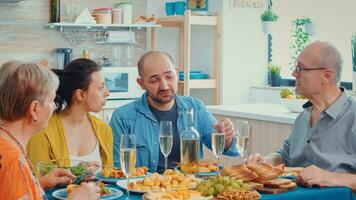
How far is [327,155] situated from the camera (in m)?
3.05

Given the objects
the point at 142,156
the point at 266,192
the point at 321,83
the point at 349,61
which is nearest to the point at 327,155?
the point at 321,83

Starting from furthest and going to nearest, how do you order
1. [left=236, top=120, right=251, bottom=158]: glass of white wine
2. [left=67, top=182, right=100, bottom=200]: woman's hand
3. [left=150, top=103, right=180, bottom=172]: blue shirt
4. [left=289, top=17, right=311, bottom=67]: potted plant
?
[left=289, top=17, right=311, bottom=67]: potted plant < [left=150, top=103, right=180, bottom=172]: blue shirt < [left=236, top=120, right=251, bottom=158]: glass of white wine < [left=67, top=182, right=100, bottom=200]: woman's hand

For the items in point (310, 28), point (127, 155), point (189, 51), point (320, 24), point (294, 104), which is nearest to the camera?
point (127, 155)

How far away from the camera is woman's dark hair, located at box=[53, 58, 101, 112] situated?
3.18 m

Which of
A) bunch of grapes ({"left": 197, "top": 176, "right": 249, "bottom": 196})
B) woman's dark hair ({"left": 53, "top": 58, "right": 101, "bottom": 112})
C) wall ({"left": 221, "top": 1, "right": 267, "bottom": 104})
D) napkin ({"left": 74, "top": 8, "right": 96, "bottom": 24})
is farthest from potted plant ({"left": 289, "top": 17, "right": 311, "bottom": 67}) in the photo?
bunch of grapes ({"left": 197, "top": 176, "right": 249, "bottom": 196})

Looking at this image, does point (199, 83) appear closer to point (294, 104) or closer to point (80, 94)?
point (294, 104)

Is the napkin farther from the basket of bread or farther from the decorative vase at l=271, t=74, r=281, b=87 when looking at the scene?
the basket of bread

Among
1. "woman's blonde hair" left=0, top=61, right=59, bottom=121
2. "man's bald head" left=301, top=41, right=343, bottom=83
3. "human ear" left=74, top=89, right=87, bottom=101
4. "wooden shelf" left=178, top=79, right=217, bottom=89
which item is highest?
"man's bald head" left=301, top=41, right=343, bottom=83

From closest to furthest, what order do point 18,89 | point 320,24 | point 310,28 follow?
point 18,89, point 310,28, point 320,24

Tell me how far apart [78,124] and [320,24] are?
10.8ft

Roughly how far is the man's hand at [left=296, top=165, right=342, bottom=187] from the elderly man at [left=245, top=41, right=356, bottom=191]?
21 cm

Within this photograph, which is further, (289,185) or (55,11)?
(55,11)

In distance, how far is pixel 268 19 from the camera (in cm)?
602

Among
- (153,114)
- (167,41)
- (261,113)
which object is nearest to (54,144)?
(153,114)
